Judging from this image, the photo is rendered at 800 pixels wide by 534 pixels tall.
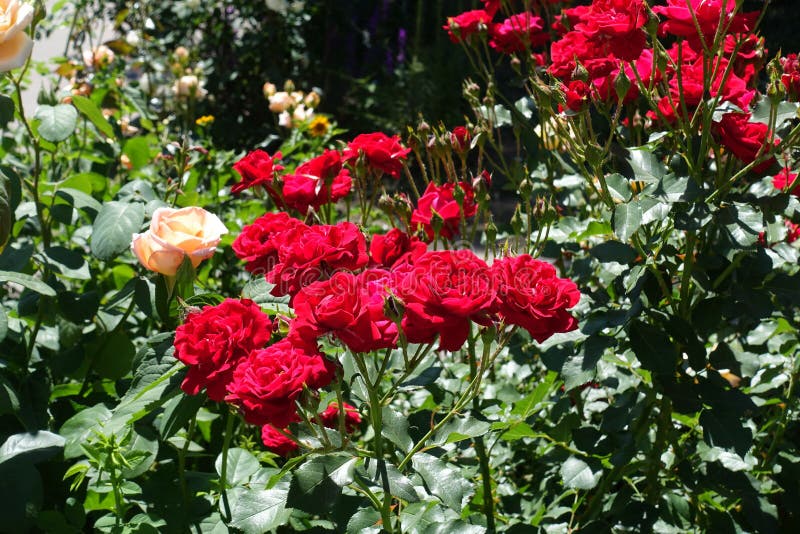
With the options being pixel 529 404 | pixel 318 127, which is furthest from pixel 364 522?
pixel 318 127

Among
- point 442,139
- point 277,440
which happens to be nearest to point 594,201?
point 442,139

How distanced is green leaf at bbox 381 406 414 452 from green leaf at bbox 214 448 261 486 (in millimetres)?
344

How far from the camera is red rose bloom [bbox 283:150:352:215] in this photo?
1.36 meters

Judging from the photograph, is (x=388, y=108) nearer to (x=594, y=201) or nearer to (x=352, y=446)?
(x=594, y=201)

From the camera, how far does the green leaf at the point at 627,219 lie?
122 centimetres

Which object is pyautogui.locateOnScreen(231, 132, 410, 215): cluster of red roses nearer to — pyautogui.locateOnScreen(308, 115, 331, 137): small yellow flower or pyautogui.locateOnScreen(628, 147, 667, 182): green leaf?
pyautogui.locateOnScreen(628, 147, 667, 182): green leaf

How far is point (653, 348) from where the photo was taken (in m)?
1.34

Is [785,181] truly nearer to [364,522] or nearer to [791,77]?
[791,77]

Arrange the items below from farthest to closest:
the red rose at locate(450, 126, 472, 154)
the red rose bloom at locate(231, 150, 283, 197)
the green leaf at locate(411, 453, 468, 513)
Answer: the red rose at locate(450, 126, 472, 154) < the red rose bloom at locate(231, 150, 283, 197) < the green leaf at locate(411, 453, 468, 513)

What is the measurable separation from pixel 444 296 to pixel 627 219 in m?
0.41

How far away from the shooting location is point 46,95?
1.83 m

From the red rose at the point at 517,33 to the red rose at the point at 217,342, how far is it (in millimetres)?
1079

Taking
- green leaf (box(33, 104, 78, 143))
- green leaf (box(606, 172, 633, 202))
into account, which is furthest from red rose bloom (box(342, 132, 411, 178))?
green leaf (box(33, 104, 78, 143))

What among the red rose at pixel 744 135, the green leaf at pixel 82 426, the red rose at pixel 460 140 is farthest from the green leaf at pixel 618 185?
the green leaf at pixel 82 426
